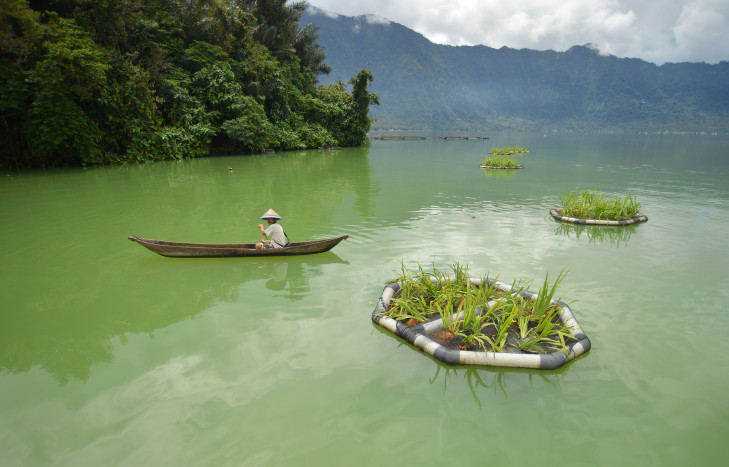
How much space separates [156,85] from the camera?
2750cm

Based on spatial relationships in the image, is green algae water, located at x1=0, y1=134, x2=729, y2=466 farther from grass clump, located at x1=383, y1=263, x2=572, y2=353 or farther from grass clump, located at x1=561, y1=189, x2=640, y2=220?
grass clump, located at x1=561, y1=189, x2=640, y2=220

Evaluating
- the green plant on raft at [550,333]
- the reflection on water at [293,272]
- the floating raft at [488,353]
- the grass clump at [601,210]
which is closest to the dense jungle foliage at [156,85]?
the reflection on water at [293,272]

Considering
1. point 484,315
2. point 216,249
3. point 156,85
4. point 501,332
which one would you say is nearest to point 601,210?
point 484,315

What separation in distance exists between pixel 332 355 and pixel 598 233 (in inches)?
356

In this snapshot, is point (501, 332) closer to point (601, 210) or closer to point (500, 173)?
point (601, 210)

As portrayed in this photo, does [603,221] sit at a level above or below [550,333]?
above

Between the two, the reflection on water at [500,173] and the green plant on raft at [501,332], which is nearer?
the green plant on raft at [501,332]

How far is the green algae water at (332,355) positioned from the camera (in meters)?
3.57

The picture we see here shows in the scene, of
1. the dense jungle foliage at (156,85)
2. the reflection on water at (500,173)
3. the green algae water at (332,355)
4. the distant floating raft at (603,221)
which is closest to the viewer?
the green algae water at (332,355)

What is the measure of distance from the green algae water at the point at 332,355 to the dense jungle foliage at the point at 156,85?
11305mm

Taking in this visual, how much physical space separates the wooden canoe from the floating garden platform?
266 cm

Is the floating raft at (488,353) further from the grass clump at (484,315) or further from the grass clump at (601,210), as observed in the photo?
the grass clump at (601,210)

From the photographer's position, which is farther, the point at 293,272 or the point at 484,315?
the point at 293,272

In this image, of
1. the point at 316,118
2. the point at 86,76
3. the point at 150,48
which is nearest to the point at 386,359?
the point at 86,76
